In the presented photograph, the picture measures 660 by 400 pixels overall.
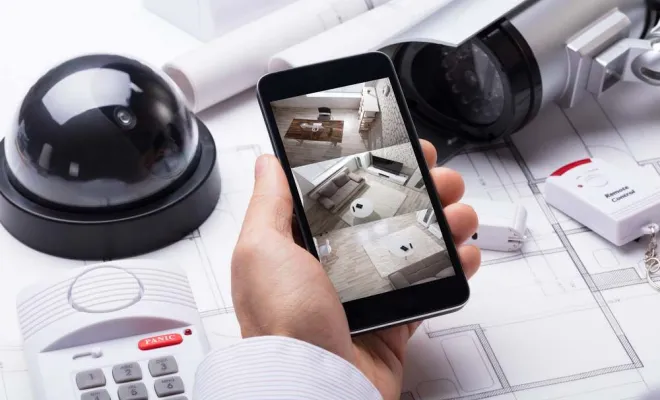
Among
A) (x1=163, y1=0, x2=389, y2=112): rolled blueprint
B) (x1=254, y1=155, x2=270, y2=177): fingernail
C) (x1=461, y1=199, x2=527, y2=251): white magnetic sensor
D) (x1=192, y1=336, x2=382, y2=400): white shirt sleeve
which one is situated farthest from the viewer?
(x1=163, y1=0, x2=389, y2=112): rolled blueprint

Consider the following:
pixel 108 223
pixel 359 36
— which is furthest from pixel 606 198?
pixel 108 223

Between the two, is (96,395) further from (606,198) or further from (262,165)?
(606,198)

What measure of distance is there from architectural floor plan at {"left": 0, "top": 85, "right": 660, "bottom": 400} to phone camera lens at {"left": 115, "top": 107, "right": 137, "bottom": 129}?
0.10 m

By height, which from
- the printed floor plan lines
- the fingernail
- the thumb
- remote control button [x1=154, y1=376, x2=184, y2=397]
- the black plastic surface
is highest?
the fingernail

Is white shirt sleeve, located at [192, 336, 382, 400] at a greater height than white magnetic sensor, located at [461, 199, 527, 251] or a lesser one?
greater

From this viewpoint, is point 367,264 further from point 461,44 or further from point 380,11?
point 380,11

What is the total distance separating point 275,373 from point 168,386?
0.32 feet

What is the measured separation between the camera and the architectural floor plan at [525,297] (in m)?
0.63

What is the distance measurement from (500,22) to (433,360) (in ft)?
0.86

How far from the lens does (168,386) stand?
0.57 m

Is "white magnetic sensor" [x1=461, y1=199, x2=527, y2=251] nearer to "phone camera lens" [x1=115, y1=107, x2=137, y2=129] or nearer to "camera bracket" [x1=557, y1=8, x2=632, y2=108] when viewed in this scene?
"camera bracket" [x1=557, y1=8, x2=632, y2=108]

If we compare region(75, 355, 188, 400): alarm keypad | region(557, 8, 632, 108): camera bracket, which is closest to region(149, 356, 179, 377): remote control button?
region(75, 355, 188, 400): alarm keypad

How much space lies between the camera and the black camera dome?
689 mm

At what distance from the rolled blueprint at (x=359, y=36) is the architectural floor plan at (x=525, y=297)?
3.4 inches
